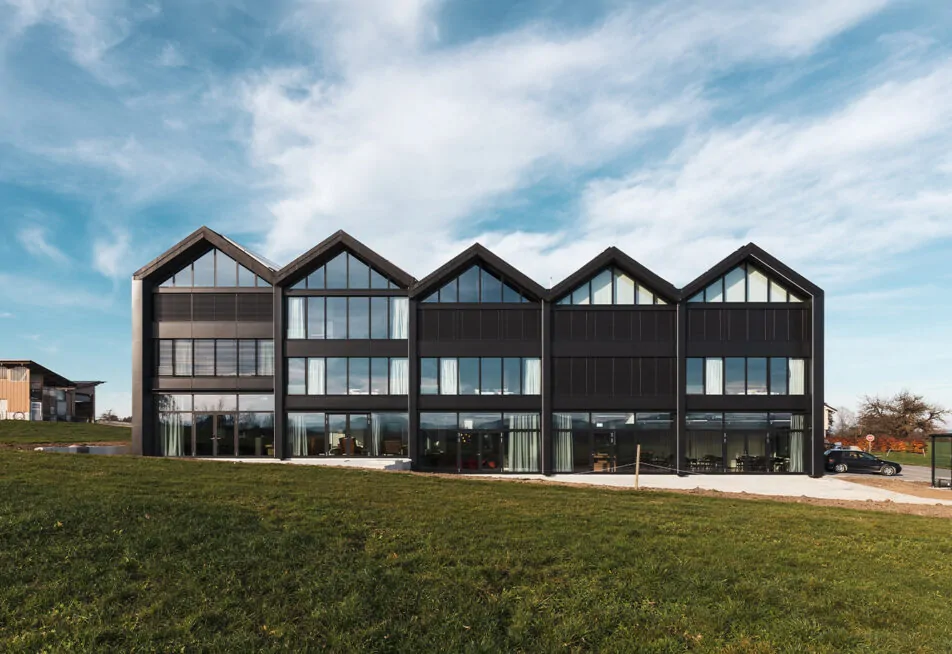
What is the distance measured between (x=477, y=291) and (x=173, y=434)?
16931mm

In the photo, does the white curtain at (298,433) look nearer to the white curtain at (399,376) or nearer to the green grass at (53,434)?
the white curtain at (399,376)

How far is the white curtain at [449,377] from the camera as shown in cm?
2630

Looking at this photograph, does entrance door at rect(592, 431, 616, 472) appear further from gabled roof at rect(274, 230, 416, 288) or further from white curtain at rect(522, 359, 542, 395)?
gabled roof at rect(274, 230, 416, 288)

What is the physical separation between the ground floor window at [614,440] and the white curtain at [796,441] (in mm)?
5987

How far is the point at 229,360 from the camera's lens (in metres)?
26.9

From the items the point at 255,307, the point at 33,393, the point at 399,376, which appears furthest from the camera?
the point at 33,393

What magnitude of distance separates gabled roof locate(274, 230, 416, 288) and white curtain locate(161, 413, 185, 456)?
868 cm

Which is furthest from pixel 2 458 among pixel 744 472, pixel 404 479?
pixel 744 472

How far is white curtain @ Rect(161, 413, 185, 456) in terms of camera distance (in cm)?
2692

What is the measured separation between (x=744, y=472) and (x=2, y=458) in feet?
94.5

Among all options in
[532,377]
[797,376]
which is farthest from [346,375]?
[797,376]

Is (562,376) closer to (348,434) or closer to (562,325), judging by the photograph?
(562,325)

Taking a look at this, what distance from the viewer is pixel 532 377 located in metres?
26.2

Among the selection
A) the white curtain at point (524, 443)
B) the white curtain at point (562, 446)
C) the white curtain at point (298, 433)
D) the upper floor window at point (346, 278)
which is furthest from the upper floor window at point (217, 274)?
the white curtain at point (562, 446)
